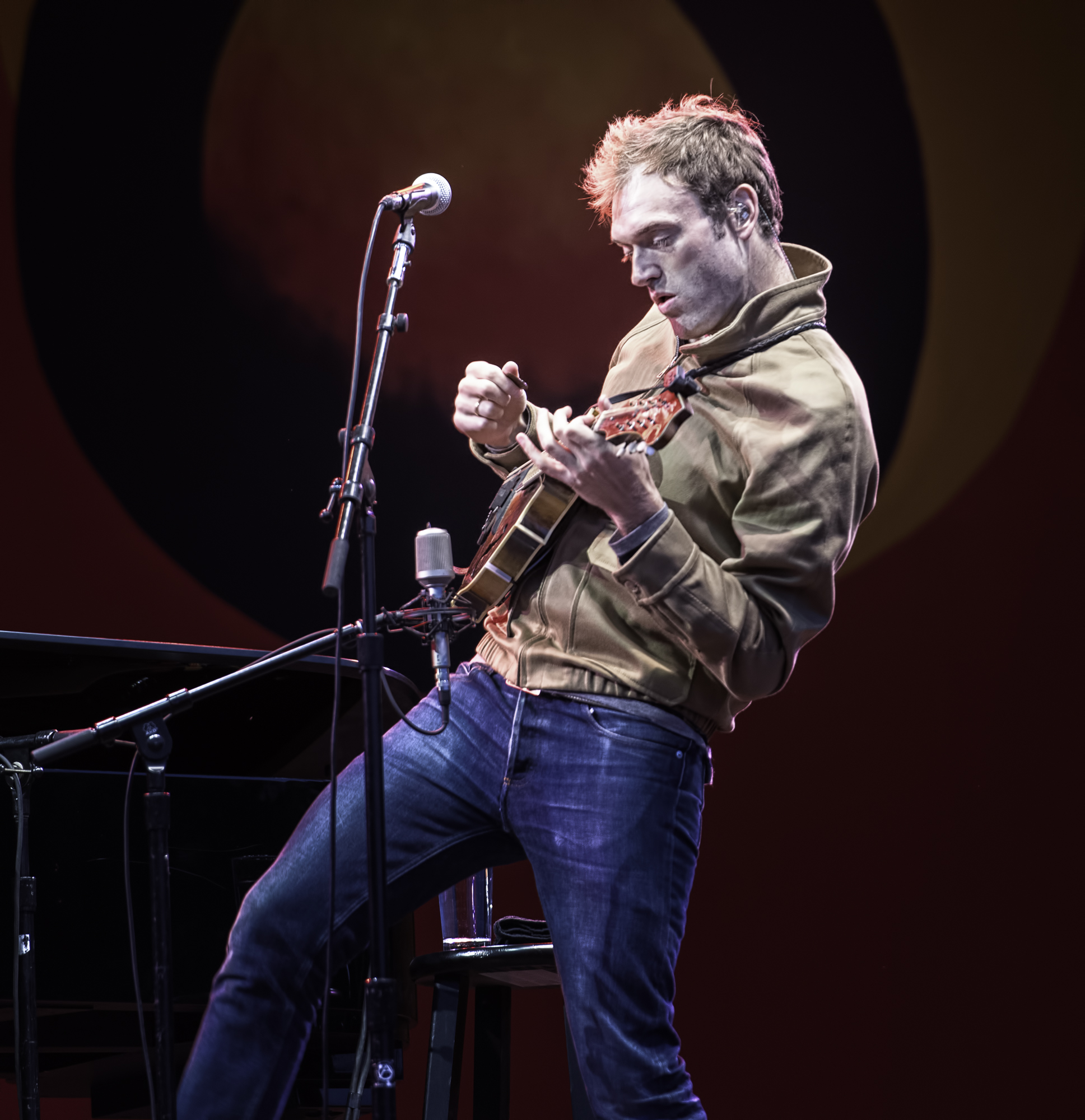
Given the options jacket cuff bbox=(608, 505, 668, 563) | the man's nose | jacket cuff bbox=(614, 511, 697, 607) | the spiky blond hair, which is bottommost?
jacket cuff bbox=(614, 511, 697, 607)

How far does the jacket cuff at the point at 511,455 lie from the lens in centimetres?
225

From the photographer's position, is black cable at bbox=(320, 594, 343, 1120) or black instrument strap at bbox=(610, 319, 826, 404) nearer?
black cable at bbox=(320, 594, 343, 1120)

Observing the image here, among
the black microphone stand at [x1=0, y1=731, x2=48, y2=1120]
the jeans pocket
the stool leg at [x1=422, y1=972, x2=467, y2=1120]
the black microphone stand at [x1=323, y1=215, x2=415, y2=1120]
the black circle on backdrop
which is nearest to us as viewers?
the black microphone stand at [x1=323, y1=215, x2=415, y2=1120]

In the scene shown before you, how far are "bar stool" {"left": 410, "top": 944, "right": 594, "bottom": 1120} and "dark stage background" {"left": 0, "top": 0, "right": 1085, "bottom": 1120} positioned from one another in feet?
4.96

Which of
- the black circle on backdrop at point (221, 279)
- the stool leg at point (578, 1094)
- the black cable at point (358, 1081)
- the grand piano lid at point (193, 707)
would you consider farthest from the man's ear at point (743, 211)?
the black circle on backdrop at point (221, 279)

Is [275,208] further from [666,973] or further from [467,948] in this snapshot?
[666,973]

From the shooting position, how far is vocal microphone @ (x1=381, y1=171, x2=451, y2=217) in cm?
191

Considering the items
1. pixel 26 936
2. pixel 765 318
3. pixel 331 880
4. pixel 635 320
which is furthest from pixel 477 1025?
pixel 635 320

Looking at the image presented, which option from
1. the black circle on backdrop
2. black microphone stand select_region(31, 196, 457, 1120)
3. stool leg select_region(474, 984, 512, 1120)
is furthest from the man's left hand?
the black circle on backdrop

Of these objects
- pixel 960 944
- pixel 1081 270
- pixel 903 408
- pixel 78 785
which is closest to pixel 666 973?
pixel 78 785

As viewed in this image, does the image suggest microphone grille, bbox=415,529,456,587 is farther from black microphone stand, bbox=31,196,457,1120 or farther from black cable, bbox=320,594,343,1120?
black cable, bbox=320,594,343,1120

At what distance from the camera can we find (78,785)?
108 inches

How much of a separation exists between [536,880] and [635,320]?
299cm

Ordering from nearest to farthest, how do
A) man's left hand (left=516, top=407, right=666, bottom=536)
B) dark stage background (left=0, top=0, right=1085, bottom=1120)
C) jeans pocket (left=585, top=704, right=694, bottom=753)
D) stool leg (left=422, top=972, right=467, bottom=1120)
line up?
man's left hand (left=516, top=407, right=666, bottom=536)
jeans pocket (left=585, top=704, right=694, bottom=753)
stool leg (left=422, top=972, right=467, bottom=1120)
dark stage background (left=0, top=0, right=1085, bottom=1120)
